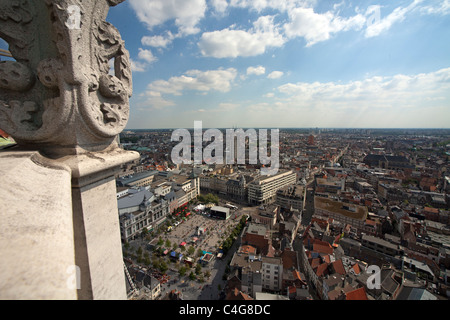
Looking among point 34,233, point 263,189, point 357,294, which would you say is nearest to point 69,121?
point 34,233

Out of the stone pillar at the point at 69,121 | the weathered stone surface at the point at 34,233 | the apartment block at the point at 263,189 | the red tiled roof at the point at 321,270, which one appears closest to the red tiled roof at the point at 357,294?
the red tiled roof at the point at 321,270

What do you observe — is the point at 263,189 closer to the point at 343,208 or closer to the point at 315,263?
the point at 343,208

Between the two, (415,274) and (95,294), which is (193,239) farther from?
(95,294)

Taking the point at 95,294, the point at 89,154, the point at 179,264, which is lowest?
the point at 179,264

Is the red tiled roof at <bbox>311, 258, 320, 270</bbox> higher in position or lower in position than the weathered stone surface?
lower

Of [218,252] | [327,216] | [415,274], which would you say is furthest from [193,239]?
[415,274]

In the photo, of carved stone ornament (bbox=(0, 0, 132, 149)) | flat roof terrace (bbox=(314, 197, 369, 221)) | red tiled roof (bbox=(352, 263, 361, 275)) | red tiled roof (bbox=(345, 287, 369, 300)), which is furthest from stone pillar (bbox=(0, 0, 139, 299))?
flat roof terrace (bbox=(314, 197, 369, 221))

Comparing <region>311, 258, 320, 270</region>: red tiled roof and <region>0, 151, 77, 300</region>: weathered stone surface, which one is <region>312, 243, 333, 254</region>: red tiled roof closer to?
<region>311, 258, 320, 270</region>: red tiled roof

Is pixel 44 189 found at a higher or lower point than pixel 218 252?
higher

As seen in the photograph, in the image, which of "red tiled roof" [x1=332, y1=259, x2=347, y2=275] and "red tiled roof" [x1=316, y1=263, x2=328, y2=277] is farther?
"red tiled roof" [x1=316, y1=263, x2=328, y2=277]
